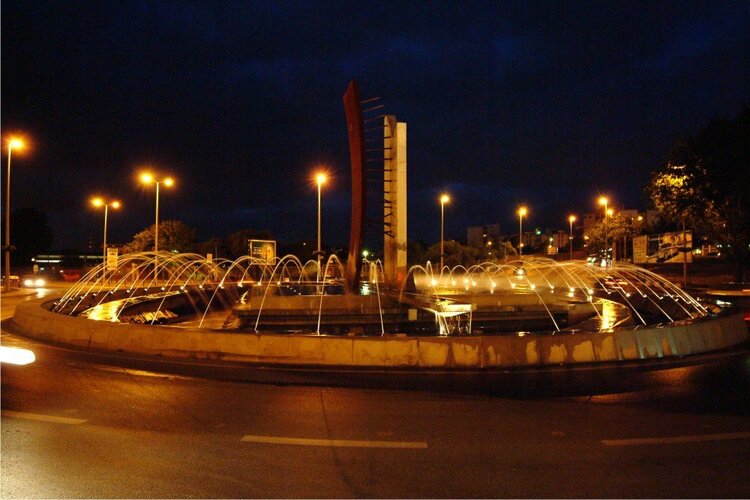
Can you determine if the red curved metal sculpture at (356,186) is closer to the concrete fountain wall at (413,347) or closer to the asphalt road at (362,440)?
the concrete fountain wall at (413,347)

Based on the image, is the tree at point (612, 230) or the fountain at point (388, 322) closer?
the fountain at point (388, 322)

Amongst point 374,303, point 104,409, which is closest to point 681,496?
point 104,409

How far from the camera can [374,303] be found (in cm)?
1947

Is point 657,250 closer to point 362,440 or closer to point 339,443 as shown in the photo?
point 362,440

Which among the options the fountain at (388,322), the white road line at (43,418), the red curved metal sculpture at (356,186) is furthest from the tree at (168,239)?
the white road line at (43,418)

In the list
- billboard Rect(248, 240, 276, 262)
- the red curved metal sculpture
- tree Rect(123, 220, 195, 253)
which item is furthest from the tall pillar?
tree Rect(123, 220, 195, 253)

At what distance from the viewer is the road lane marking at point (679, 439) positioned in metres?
6.50

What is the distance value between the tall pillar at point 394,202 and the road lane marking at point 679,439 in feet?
63.2

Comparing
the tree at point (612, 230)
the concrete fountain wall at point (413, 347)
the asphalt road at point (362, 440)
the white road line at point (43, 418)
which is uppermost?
the tree at point (612, 230)

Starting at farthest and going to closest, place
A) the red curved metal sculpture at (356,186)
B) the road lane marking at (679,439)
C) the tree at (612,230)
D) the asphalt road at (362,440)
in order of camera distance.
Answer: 1. the tree at (612,230)
2. the red curved metal sculpture at (356,186)
3. the road lane marking at (679,439)
4. the asphalt road at (362,440)

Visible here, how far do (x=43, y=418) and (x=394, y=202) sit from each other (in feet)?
65.8

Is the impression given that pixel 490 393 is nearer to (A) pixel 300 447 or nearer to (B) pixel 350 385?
(B) pixel 350 385

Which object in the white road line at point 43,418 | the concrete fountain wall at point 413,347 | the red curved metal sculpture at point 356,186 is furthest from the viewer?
the red curved metal sculpture at point 356,186

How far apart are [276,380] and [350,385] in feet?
4.29
